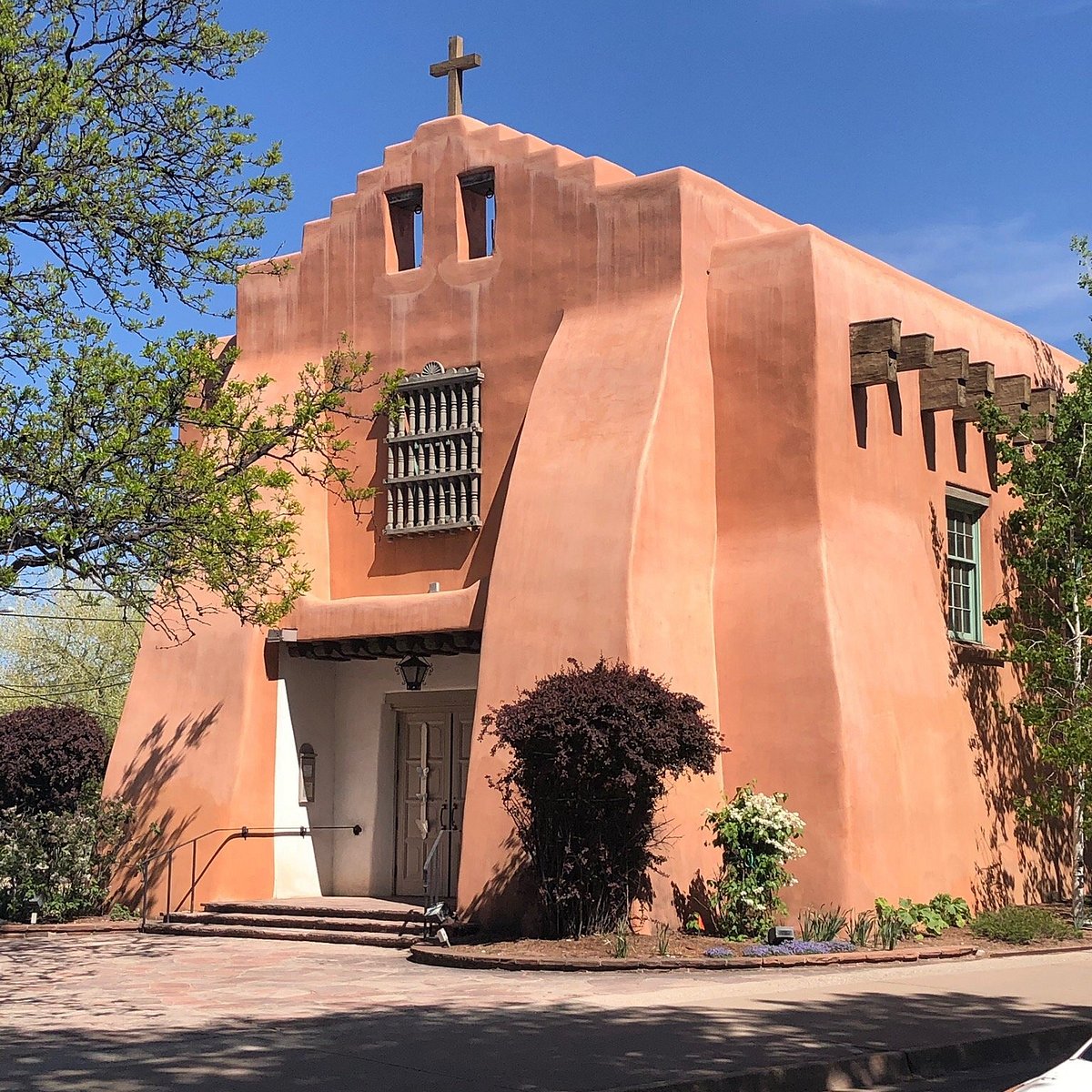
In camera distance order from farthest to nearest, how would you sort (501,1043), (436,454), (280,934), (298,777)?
1. (298,777)
2. (436,454)
3. (280,934)
4. (501,1043)

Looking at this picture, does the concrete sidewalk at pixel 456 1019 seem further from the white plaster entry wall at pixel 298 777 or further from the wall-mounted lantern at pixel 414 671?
the wall-mounted lantern at pixel 414 671

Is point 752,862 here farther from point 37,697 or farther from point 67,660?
point 37,697

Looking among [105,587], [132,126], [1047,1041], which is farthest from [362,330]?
[1047,1041]

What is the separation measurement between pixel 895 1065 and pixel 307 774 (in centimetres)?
1048

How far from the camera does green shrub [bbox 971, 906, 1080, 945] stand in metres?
15.1

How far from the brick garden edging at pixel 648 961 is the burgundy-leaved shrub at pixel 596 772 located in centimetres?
101

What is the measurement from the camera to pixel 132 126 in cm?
1345

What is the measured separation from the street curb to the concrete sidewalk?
0.24ft

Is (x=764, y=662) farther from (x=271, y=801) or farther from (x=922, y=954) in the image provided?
(x=271, y=801)

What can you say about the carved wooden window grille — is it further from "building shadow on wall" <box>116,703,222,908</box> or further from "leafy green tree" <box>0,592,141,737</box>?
"leafy green tree" <box>0,592,141,737</box>

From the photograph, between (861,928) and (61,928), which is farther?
(61,928)

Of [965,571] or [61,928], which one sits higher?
[965,571]

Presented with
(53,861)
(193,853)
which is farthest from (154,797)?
(53,861)

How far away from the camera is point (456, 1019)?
10.1 metres
